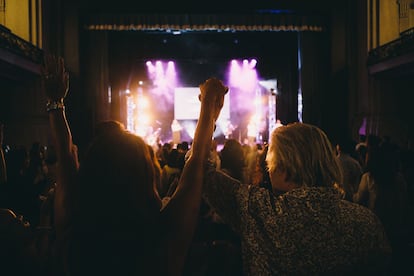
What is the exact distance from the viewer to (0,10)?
11.4 m

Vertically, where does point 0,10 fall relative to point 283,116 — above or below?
above

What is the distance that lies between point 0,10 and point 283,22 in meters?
7.41

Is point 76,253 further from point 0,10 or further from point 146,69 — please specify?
point 146,69

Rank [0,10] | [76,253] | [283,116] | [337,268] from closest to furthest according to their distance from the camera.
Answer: [76,253] → [337,268] → [0,10] → [283,116]

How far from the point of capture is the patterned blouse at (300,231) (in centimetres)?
153

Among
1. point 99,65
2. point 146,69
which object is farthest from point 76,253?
point 146,69

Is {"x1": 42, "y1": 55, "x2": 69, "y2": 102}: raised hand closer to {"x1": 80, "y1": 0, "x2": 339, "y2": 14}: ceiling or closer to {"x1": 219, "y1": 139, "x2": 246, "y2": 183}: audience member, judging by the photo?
{"x1": 219, "y1": 139, "x2": 246, "y2": 183}: audience member

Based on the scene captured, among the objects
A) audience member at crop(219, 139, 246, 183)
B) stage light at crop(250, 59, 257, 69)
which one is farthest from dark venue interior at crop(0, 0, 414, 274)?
audience member at crop(219, 139, 246, 183)

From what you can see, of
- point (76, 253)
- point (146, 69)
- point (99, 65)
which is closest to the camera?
point (76, 253)

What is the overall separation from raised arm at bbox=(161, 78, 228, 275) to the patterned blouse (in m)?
0.16

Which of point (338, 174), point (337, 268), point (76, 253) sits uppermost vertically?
point (338, 174)

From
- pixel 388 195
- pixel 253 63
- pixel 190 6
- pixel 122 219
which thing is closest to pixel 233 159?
pixel 388 195

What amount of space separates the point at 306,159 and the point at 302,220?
0.22 metres

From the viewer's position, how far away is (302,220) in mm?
1535
